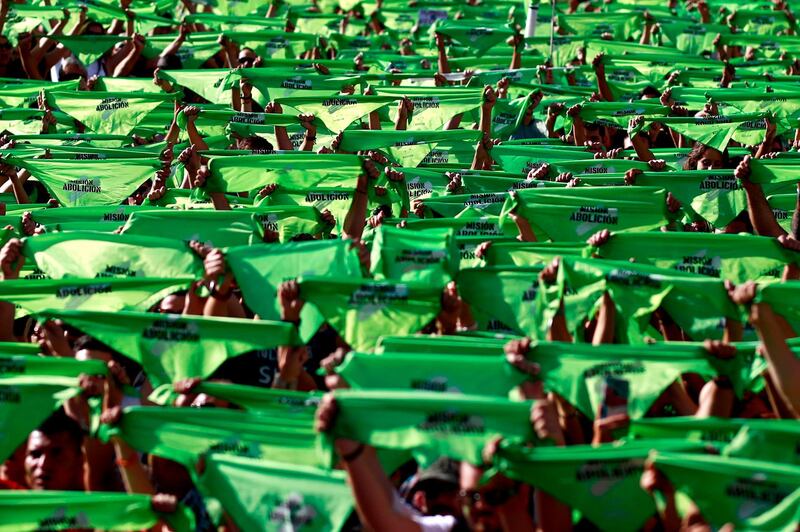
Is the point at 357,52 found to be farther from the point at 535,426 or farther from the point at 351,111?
the point at 535,426

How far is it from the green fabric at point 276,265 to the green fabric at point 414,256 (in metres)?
0.14

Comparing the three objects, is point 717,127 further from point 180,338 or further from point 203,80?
point 180,338

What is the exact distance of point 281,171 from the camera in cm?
957

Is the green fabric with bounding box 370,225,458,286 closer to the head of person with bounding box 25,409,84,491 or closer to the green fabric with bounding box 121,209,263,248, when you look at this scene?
the green fabric with bounding box 121,209,263,248

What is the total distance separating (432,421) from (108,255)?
2995mm

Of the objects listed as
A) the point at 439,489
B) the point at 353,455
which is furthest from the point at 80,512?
the point at 439,489

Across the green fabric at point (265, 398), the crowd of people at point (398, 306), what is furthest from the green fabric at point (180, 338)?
the green fabric at point (265, 398)

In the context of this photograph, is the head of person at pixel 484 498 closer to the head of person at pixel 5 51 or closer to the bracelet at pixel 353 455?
the bracelet at pixel 353 455

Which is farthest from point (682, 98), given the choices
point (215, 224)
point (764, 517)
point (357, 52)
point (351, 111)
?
point (764, 517)

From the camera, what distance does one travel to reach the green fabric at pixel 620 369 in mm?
6004

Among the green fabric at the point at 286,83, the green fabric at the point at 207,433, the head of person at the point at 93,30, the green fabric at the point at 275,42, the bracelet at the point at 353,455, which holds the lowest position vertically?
the green fabric at the point at 207,433

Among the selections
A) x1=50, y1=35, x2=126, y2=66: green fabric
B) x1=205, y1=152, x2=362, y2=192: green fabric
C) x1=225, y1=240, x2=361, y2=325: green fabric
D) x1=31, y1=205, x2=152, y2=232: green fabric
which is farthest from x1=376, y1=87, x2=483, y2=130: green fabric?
x1=225, y1=240, x2=361, y2=325: green fabric

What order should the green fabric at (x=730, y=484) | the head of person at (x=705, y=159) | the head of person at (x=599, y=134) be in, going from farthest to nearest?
the head of person at (x=599, y=134), the head of person at (x=705, y=159), the green fabric at (x=730, y=484)

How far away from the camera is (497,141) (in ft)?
35.7
